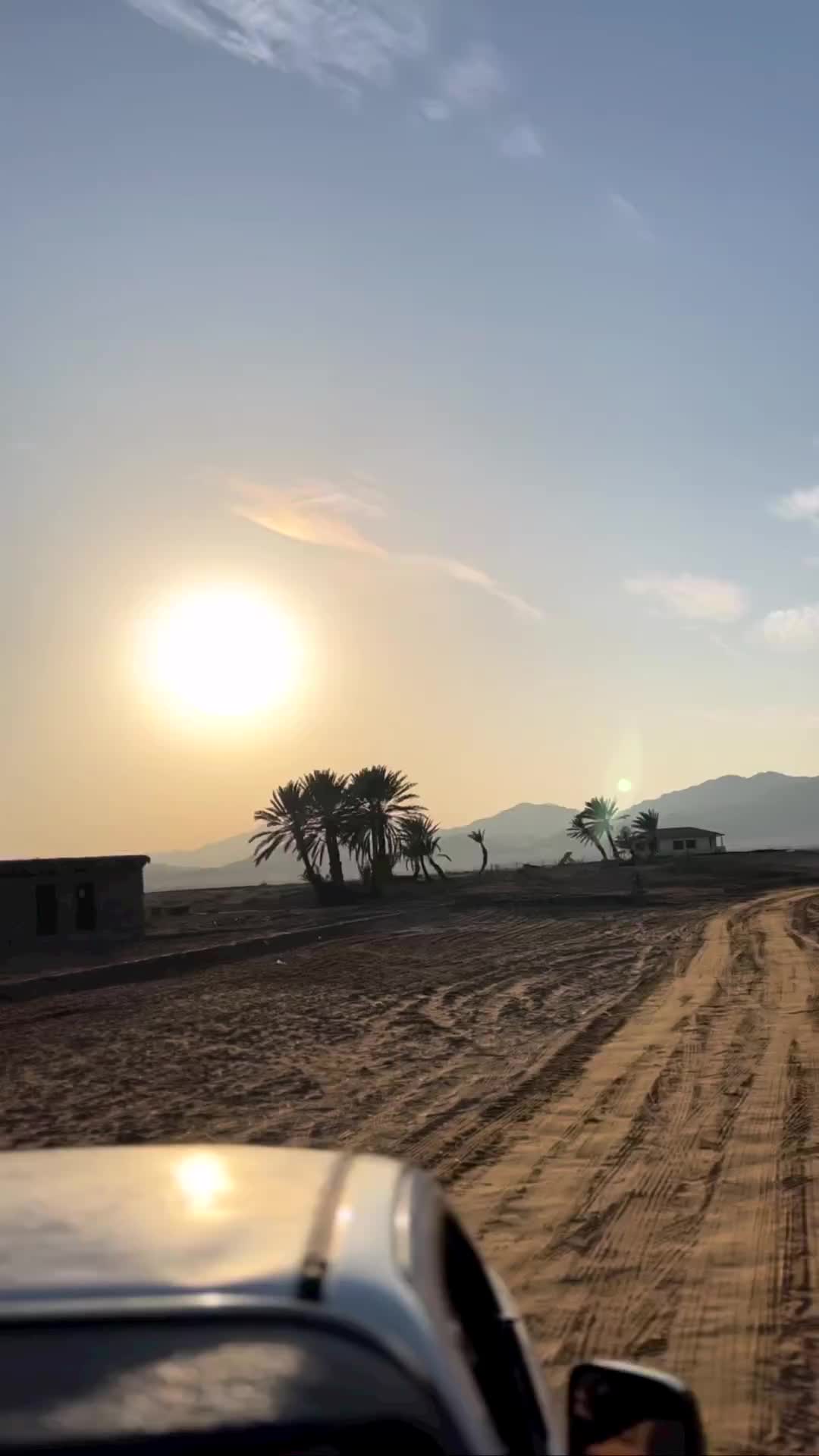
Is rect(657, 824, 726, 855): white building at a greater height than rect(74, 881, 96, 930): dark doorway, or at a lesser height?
greater

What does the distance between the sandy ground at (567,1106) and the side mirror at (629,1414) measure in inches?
87.8

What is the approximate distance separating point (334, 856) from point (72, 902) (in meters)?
36.9

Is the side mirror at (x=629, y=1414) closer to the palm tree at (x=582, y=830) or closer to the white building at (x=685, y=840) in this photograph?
the palm tree at (x=582, y=830)

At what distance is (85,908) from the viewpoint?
4250 centimetres

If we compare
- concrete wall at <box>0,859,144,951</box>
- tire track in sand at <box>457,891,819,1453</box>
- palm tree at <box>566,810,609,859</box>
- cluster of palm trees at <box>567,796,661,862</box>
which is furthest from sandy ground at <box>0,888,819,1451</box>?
palm tree at <box>566,810,609,859</box>

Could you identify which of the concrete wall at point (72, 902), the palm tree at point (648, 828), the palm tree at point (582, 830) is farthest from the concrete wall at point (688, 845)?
the concrete wall at point (72, 902)

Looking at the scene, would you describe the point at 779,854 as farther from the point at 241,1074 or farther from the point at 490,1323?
the point at 490,1323

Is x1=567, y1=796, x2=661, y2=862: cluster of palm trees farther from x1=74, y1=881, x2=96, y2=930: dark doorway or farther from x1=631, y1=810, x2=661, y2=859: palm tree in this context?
x1=74, y1=881, x2=96, y2=930: dark doorway

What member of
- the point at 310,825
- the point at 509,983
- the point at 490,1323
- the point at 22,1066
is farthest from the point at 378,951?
the point at 310,825

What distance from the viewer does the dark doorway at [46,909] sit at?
136ft

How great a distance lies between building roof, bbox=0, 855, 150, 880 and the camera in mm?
40938

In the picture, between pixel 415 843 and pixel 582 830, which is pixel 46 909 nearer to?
pixel 415 843

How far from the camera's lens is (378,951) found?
3372 cm

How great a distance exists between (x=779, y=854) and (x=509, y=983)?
84166 mm
